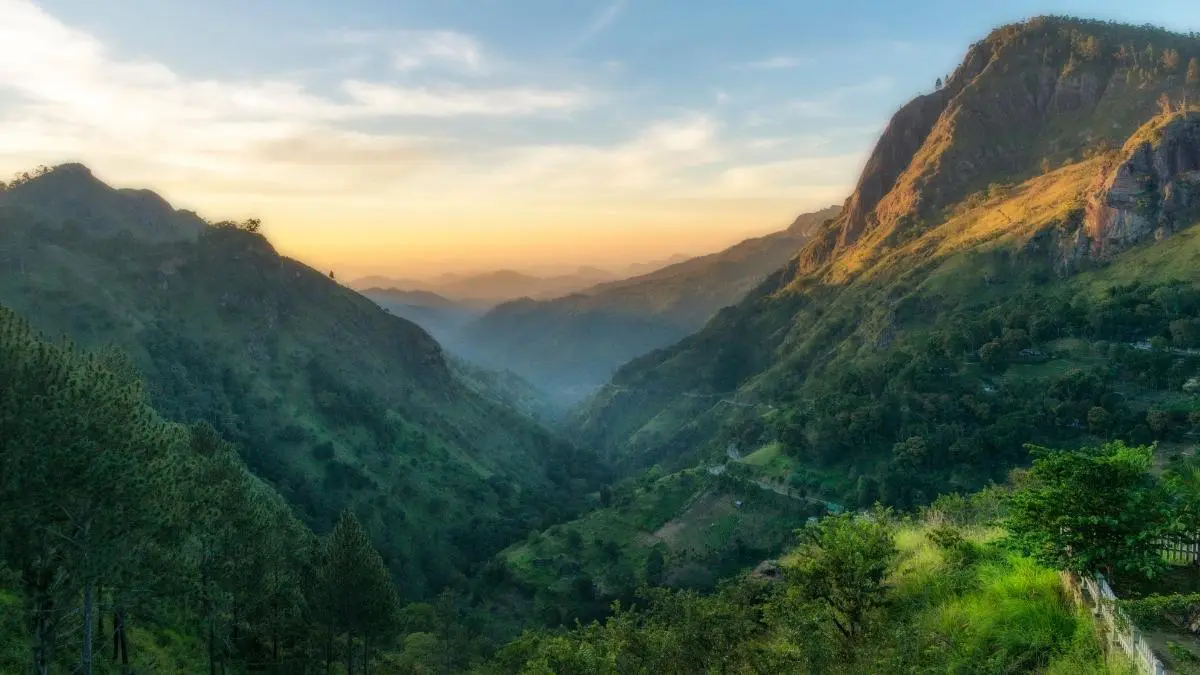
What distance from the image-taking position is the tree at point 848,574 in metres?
16.1

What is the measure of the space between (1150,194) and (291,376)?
585 feet

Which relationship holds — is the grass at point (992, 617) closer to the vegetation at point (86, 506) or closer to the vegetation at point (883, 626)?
the vegetation at point (883, 626)

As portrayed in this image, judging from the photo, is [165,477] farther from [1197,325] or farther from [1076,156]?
[1076,156]

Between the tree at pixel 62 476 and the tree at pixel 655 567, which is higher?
the tree at pixel 62 476

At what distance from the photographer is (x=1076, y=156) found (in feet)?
611

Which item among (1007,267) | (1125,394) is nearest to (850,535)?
(1125,394)

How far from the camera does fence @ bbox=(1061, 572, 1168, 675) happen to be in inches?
504

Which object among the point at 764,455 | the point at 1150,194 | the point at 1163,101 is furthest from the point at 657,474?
the point at 1163,101

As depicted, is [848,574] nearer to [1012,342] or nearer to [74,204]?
[1012,342]

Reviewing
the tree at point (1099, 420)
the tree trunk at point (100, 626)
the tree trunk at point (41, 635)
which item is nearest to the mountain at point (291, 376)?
the tree trunk at point (100, 626)

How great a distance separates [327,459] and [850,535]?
421ft

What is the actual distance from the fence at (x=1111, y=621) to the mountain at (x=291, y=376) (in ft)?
335

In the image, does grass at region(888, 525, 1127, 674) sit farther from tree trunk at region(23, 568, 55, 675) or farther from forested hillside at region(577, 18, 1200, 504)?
forested hillside at region(577, 18, 1200, 504)

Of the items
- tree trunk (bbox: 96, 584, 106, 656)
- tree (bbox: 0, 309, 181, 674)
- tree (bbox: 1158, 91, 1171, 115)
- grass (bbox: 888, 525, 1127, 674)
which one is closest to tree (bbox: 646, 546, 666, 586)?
tree trunk (bbox: 96, 584, 106, 656)
